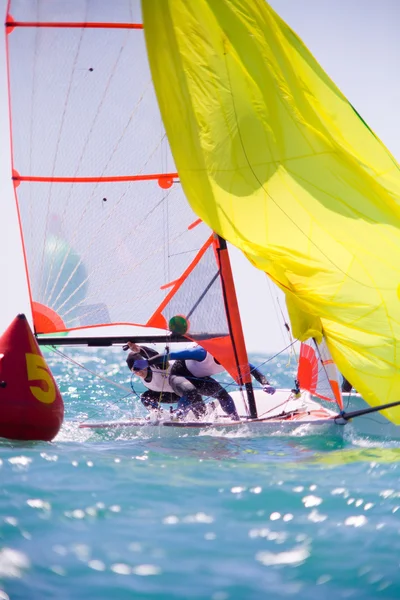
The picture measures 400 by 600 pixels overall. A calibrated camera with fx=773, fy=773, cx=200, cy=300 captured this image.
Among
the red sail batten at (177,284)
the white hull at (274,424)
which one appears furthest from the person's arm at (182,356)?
Answer: the white hull at (274,424)

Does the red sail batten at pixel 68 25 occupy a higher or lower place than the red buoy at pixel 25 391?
higher

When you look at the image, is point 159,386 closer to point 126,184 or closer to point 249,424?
point 249,424

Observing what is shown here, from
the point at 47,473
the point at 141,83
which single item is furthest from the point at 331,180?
the point at 47,473

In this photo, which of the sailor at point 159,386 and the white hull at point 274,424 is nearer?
the white hull at point 274,424

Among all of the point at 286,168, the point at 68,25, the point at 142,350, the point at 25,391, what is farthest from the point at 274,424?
the point at 68,25

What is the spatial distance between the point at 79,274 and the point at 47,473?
354 centimetres

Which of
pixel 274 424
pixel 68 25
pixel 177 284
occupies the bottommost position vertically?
pixel 274 424

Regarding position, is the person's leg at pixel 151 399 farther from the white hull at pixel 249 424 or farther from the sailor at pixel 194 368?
the white hull at pixel 249 424

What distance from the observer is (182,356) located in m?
8.24

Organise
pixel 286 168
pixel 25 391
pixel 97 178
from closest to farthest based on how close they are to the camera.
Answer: pixel 25 391 < pixel 286 168 < pixel 97 178

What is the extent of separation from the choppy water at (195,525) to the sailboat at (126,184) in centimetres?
199

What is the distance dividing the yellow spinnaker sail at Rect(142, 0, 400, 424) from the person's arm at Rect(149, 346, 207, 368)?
157cm

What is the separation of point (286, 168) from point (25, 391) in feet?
9.77

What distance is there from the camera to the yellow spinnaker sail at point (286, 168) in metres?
6.72
